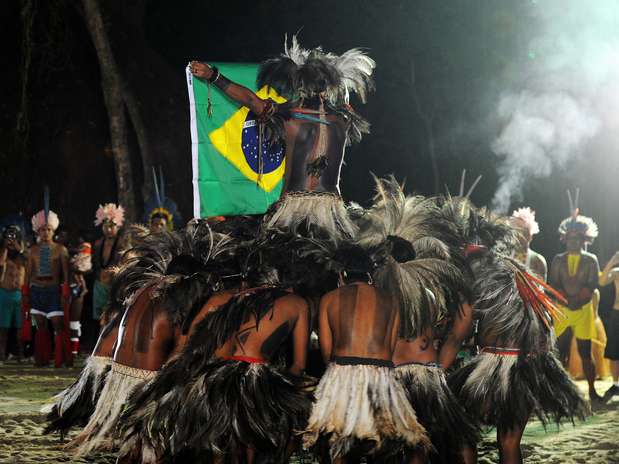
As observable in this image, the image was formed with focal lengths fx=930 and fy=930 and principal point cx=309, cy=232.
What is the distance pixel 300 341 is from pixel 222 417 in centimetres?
52

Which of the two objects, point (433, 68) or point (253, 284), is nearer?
point (253, 284)

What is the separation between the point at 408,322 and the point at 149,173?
10337 mm

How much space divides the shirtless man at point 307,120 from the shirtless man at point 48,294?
6.13 metres

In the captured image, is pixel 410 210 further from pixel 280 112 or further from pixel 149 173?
pixel 149 173

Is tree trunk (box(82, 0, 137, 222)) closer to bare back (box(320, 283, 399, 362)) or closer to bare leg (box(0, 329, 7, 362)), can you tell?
bare leg (box(0, 329, 7, 362))

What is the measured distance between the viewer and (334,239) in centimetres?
461

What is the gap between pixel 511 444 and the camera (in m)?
4.66

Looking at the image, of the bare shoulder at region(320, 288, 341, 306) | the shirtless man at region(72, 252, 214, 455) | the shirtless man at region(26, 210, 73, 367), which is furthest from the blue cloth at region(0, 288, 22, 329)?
the bare shoulder at region(320, 288, 341, 306)

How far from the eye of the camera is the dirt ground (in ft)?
19.2

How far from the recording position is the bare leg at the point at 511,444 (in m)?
4.66

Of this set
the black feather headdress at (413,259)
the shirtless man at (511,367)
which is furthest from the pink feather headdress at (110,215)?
the shirtless man at (511,367)

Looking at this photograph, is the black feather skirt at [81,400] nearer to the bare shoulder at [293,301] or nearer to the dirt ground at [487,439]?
the dirt ground at [487,439]

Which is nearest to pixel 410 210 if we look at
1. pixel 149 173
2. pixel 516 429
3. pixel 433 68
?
pixel 516 429

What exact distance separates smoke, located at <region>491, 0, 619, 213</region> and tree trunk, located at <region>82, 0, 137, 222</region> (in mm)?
5979
